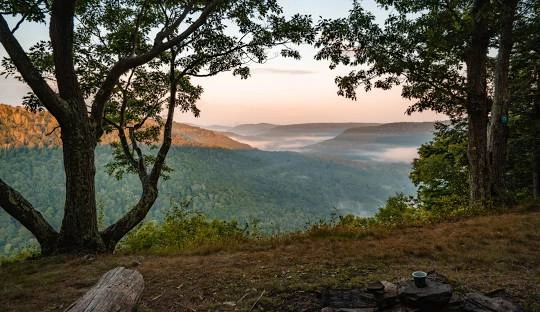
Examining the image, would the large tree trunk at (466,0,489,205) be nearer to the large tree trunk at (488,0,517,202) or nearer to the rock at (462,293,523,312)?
the large tree trunk at (488,0,517,202)

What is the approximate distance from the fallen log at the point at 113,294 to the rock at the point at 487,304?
4.78m

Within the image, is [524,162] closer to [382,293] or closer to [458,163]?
[458,163]

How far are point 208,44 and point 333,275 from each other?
9.91 meters

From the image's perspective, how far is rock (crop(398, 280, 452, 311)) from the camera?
5.24m

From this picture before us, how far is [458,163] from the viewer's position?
23766mm

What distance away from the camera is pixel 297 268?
25.8ft

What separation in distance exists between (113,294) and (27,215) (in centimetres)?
655

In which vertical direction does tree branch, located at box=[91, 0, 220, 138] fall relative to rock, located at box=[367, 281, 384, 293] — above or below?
above

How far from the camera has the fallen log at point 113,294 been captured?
4465 millimetres

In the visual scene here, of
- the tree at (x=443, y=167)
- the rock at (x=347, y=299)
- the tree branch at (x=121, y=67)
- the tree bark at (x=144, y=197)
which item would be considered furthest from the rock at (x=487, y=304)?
the tree at (x=443, y=167)

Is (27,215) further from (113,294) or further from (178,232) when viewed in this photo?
(113,294)

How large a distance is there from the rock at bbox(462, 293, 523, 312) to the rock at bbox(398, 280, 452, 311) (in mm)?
312

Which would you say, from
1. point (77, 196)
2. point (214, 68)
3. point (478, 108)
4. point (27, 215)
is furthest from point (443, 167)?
point (27, 215)

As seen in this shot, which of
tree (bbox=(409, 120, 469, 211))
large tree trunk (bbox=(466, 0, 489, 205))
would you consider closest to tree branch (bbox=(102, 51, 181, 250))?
large tree trunk (bbox=(466, 0, 489, 205))
